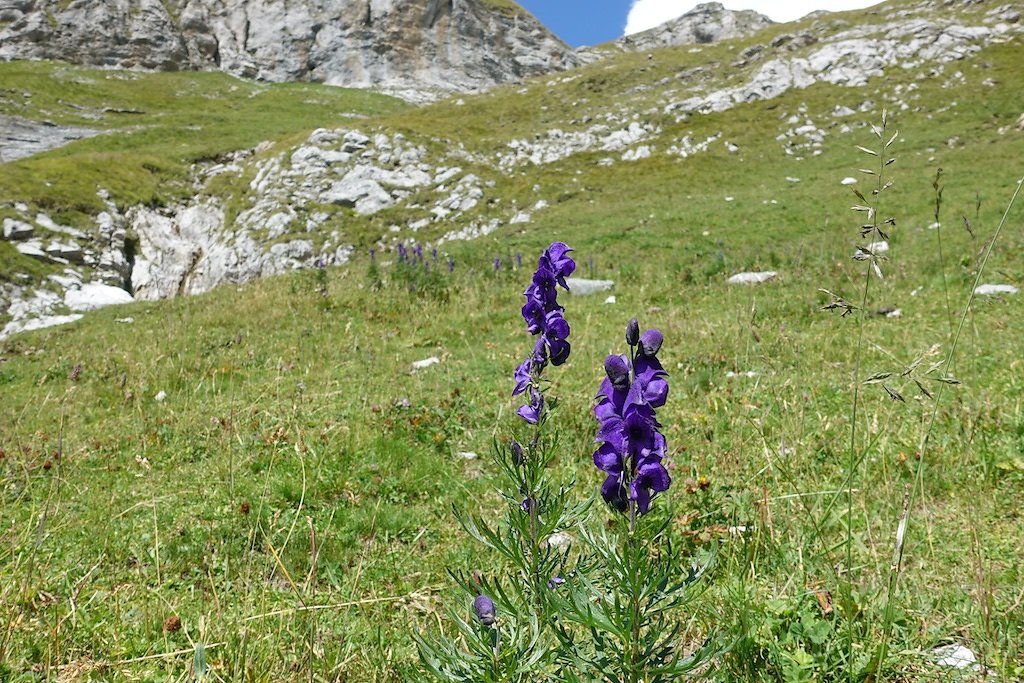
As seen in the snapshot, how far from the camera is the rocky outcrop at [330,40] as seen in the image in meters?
94.7

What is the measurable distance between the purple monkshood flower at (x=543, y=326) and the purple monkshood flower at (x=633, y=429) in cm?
50

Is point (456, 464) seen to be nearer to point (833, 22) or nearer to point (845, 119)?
point (845, 119)

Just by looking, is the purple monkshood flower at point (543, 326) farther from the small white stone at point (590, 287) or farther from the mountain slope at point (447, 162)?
the mountain slope at point (447, 162)

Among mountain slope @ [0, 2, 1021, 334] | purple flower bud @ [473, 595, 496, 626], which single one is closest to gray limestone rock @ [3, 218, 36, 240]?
mountain slope @ [0, 2, 1021, 334]

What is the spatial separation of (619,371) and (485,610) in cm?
94

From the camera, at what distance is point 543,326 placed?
2.20 metres

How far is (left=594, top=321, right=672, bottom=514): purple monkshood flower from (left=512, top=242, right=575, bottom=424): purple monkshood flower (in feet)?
1.63

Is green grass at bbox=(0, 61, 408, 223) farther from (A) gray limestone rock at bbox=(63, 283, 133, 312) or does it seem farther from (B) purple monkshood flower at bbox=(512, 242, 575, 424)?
(B) purple monkshood flower at bbox=(512, 242, 575, 424)

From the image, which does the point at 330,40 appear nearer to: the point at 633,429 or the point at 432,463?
the point at 432,463

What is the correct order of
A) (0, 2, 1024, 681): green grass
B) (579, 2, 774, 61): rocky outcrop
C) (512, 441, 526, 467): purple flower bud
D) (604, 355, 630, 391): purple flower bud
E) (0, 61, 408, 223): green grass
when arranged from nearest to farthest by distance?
(604, 355, 630, 391): purple flower bud, (512, 441, 526, 467): purple flower bud, (0, 2, 1024, 681): green grass, (0, 61, 408, 223): green grass, (579, 2, 774, 61): rocky outcrop

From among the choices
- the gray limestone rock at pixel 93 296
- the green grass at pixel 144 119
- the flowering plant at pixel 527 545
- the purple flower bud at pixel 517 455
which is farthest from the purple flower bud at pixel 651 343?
the green grass at pixel 144 119

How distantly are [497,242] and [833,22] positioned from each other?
46.6m

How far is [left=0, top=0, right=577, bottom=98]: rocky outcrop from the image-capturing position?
311 feet

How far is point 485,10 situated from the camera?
380 ft
